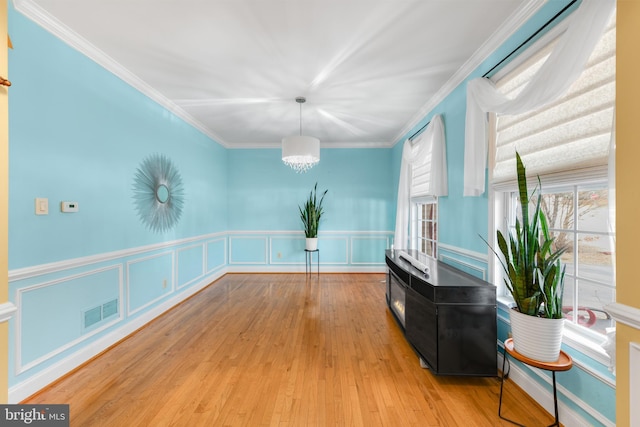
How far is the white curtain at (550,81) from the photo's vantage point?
1230 millimetres

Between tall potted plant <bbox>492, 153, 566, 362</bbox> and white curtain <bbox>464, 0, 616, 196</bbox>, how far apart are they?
0.45 meters

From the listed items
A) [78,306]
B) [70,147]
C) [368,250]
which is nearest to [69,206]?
[70,147]

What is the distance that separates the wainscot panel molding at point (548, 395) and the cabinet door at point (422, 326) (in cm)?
60

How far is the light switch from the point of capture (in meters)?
1.75

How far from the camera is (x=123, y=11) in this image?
1763 mm

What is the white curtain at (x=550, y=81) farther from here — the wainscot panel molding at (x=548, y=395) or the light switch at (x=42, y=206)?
the light switch at (x=42, y=206)

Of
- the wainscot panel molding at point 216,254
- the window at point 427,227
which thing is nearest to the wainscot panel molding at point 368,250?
the window at point 427,227

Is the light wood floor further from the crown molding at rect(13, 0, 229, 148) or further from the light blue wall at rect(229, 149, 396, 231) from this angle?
the crown molding at rect(13, 0, 229, 148)

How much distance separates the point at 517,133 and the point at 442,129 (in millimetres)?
1073

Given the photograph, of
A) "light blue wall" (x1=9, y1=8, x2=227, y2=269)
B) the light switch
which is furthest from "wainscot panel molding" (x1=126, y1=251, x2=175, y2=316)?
the light switch

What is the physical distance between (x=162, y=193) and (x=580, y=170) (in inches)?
148

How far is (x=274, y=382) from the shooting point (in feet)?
6.08

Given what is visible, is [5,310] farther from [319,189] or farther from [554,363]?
[319,189]

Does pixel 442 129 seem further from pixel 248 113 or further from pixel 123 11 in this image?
pixel 123 11
